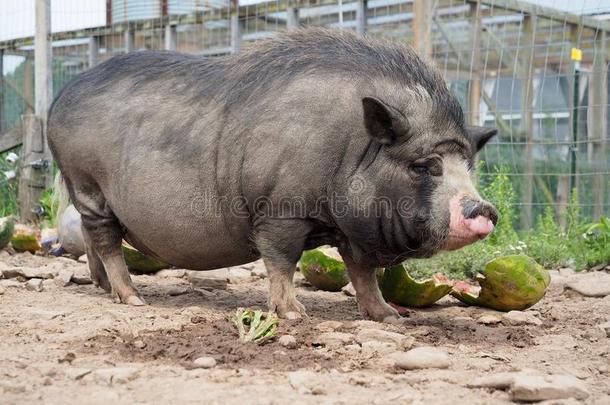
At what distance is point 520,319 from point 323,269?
1497 mm

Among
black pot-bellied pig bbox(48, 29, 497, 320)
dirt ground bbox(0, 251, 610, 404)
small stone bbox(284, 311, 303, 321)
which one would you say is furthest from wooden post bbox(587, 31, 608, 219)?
small stone bbox(284, 311, 303, 321)

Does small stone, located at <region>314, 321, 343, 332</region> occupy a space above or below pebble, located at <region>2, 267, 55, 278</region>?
above

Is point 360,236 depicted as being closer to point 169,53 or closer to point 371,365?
point 371,365

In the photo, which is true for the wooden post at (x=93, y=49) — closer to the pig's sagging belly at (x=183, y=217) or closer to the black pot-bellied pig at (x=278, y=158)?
the black pot-bellied pig at (x=278, y=158)

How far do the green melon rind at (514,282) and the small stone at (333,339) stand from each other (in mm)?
1341

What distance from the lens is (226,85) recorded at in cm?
505

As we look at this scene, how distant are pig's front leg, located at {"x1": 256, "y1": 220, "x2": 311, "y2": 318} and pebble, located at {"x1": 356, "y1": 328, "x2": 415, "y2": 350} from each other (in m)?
0.70

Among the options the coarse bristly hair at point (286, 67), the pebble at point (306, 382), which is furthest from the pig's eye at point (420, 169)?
the pebble at point (306, 382)

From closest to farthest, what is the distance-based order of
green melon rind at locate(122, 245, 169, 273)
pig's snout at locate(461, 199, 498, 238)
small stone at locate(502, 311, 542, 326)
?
pig's snout at locate(461, 199, 498, 238)
small stone at locate(502, 311, 542, 326)
green melon rind at locate(122, 245, 169, 273)

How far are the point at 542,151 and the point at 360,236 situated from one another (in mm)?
5153

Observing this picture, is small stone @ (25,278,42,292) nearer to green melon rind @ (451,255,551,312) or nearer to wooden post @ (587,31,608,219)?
green melon rind @ (451,255,551,312)

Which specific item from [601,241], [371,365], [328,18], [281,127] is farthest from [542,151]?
[371,365]

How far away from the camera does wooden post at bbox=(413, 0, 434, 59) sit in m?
7.57

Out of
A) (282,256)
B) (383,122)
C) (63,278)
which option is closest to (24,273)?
(63,278)
